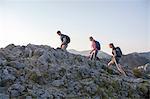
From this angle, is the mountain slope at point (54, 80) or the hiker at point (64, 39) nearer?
the mountain slope at point (54, 80)

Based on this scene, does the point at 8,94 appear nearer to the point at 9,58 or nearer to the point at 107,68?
the point at 9,58

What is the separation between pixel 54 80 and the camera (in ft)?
74.2

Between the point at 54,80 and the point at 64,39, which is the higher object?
the point at 64,39

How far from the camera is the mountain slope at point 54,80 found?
67.4 ft

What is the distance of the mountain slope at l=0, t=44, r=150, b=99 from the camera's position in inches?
808

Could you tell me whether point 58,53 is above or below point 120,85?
above

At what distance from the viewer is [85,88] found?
72.7 feet

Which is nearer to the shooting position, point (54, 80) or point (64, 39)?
point (54, 80)

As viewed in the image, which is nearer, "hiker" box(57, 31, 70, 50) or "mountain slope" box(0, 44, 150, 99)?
"mountain slope" box(0, 44, 150, 99)

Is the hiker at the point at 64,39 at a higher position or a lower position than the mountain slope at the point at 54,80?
higher

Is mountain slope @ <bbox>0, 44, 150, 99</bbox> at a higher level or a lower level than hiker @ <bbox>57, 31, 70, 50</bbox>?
lower

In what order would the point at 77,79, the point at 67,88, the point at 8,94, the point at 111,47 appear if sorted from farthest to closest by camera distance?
1. the point at 111,47
2. the point at 77,79
3. the point at 67,88
4. the point at 8,94

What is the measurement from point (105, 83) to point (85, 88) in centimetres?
223

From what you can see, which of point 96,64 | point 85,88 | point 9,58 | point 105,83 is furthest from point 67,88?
point 96,64
